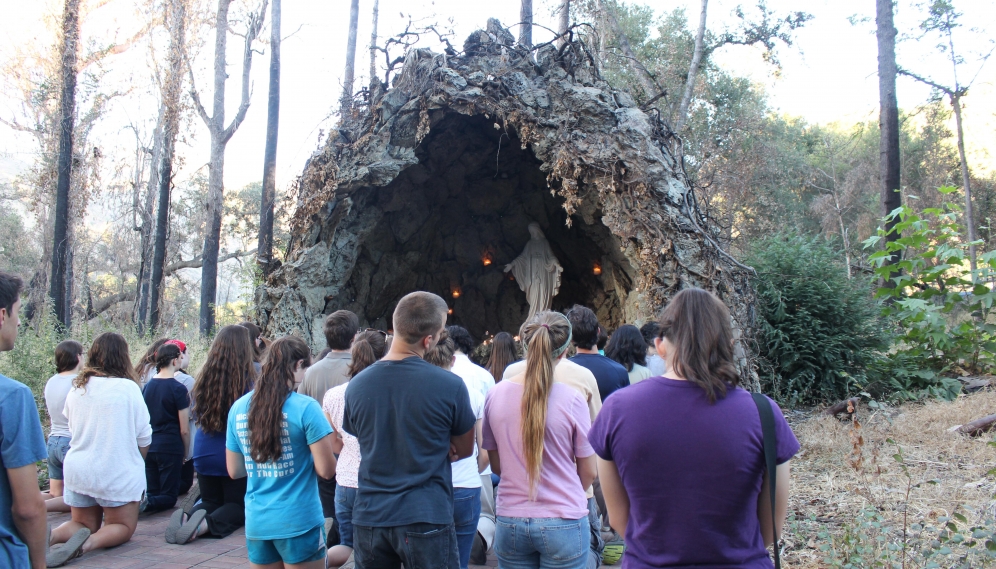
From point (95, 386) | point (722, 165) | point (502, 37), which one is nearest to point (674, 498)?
point (95, 386)

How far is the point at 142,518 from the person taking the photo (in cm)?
549

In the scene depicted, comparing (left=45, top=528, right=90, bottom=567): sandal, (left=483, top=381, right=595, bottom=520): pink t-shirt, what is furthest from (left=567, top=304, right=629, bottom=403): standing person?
(left=45, top=528, right=90, bottom=567): sandal

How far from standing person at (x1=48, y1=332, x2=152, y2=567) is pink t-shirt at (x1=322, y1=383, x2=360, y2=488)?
6.19 feet

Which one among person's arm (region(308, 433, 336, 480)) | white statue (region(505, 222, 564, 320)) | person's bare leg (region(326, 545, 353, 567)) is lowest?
person's bare leg (region(326, 545, 353, 567))

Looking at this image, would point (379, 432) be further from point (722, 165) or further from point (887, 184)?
point (722, 165)

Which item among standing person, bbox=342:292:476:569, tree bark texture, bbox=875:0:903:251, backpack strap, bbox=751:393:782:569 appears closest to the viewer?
backpack strap, bbox=751:393:782:569

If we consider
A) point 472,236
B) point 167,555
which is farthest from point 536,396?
point 472,236

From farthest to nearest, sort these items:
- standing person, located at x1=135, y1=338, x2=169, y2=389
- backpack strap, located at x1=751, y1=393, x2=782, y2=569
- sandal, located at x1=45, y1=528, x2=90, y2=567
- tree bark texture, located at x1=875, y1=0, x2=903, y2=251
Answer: tree bark texture, located at x1=875, y1=0, x2=903, y2=251 → standing person, located at x1=135, y1=338, x2=169, y2=389 → sandal, located at x1=45, y1=528, x2=90, y2=567 → backpack strap, located at x1=751, y1=393, x2=782, y2=569

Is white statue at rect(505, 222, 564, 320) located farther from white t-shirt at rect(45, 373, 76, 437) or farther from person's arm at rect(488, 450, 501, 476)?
person's arm at rect(488, 450, 501, 476)

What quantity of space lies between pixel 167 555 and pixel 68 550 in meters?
0.60

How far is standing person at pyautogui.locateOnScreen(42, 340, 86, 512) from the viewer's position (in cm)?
498

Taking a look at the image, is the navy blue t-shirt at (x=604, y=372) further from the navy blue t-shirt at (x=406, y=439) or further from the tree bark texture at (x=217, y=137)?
the tree bark texture at (x=217, y=137)

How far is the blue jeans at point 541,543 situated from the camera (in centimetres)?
273

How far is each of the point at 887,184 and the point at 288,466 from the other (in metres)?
11.3
